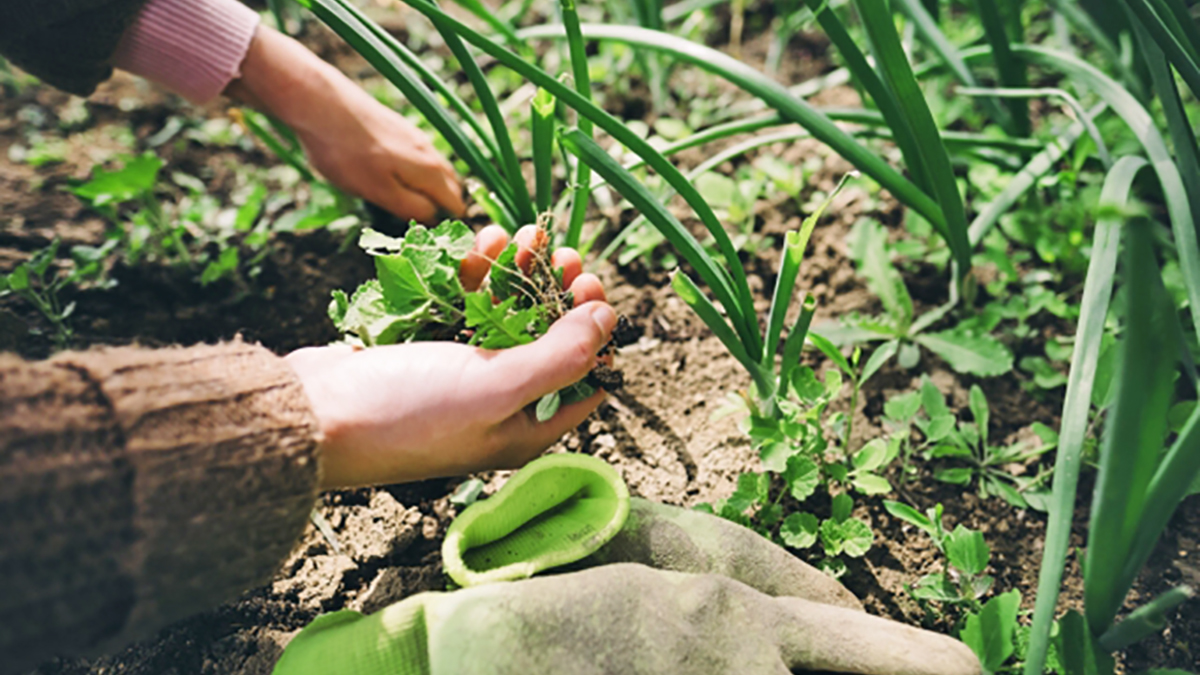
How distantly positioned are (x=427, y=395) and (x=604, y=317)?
256mm

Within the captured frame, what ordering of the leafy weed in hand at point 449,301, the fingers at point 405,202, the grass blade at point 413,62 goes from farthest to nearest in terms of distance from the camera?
the fingers at point 405,202, the grass blade at point 413,62, the leafy weed in hand at point 449,301

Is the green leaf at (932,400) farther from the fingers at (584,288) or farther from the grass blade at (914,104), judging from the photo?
the fingers at (584,288)

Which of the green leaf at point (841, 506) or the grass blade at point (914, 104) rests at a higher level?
the grass blade at point (914, 104)

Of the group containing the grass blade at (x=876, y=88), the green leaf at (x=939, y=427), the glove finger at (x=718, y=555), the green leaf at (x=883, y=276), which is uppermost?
the grass blade at (x=876, y=88)

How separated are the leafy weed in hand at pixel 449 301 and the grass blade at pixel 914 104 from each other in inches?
21.0

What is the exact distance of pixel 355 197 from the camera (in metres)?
1.48

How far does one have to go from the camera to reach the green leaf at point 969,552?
0.98 metres

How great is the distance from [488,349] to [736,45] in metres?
1.37

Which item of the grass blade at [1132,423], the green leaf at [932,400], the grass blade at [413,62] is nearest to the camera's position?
the grass blade at [1132,423]

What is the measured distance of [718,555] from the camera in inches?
38.9

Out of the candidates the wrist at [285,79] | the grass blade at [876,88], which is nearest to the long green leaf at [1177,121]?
the grass blade at [876,88]

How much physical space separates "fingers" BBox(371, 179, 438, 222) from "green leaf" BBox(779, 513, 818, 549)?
90 cm

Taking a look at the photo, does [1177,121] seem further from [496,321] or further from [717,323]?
[496,321]

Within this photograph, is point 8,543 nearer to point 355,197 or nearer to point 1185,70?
point 355,197
